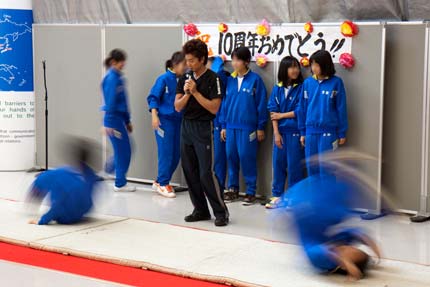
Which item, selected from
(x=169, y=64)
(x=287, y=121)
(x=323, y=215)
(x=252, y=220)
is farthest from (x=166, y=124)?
(x=323, y=215)

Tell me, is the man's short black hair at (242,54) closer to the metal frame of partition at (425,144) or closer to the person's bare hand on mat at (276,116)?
the person's bare hand on mat at (276,116)

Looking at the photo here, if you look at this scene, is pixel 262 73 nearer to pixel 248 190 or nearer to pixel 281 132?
pixel 281 132

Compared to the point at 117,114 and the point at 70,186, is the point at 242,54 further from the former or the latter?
the point at 70,186

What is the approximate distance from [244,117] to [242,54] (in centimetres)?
65

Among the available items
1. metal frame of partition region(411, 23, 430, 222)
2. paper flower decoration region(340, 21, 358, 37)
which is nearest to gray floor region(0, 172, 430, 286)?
metal frame of partition region(411, 23, 430, 222)

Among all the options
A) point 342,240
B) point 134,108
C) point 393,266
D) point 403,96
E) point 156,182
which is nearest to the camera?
point 342,240

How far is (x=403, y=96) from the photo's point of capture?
23.9 ft

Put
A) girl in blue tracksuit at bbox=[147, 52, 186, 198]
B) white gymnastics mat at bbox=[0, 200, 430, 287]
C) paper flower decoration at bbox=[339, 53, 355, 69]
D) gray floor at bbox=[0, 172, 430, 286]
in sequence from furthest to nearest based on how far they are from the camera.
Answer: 1. girl in blue tracksuit at bbox=[147, 52, 186, 198]
2. paper flower decoration at bbox=[339, 53, 355, 69]
3. gray floor at bbox=[0, 172, 430, 286]
4. white gymnastics mat at bbox=[0, 200, 430, 287]

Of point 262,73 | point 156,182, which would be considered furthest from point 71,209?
point 262,73

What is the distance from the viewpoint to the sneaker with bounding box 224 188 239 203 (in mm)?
8203

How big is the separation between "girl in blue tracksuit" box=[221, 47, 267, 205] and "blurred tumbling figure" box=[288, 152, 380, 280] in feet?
9.31

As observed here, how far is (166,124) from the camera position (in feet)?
28.0

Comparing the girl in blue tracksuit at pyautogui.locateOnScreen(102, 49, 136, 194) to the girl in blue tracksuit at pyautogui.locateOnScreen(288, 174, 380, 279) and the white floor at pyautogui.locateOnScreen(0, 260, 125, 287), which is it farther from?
the girl in blue tracksuit at pyautogui.locateOnScreen(288, 174, 380, 279)

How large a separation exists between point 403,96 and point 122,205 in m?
3.03
